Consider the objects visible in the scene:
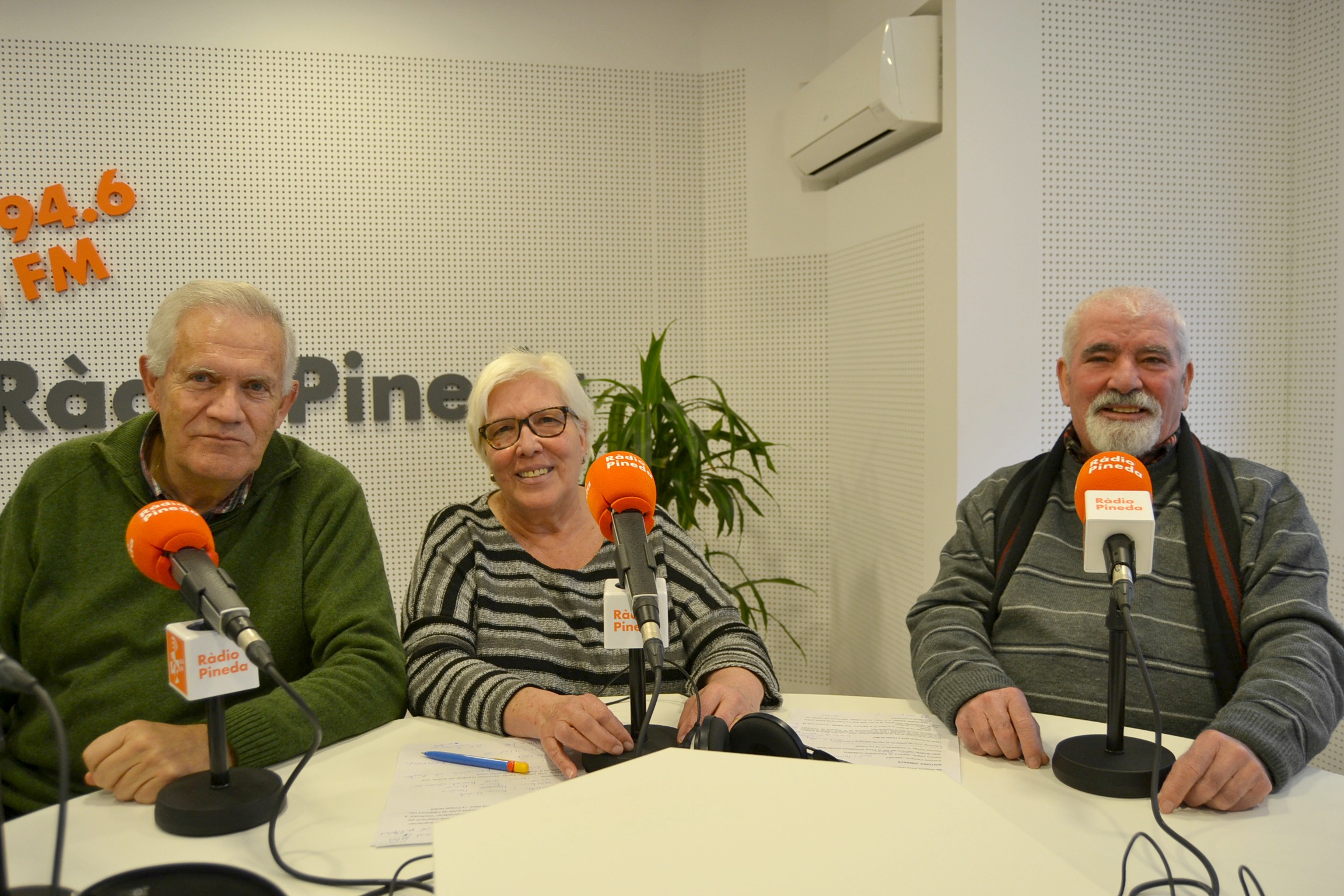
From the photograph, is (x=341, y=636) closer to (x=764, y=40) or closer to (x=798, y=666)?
(x=798, y=666)

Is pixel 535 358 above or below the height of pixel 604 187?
below

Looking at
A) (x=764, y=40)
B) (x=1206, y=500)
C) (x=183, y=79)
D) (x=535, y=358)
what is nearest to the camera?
(x=1206, y=500)

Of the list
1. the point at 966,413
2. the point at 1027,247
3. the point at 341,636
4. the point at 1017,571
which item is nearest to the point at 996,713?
the point at 1017,571

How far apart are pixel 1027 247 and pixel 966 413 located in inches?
22.2

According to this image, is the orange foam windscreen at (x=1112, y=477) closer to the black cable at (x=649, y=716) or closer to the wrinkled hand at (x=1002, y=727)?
the wrinkled hand at (x=1002, y=727)

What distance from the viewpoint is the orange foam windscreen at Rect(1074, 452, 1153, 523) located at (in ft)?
4.55

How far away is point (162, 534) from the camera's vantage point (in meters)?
1.24

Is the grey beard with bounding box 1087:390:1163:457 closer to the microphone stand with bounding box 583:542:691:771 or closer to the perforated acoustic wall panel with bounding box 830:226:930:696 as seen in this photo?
the microphone stand with bounding box 583:542:691:771

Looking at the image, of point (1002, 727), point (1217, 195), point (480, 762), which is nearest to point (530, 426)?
point (480, 762)

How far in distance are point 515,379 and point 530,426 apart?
5.0 inches

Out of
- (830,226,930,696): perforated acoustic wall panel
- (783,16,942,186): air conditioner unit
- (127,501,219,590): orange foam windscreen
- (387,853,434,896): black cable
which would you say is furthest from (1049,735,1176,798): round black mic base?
(783,16,942,186): air conditioner unit

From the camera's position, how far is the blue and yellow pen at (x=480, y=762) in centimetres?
146

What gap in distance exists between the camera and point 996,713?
1530 mm

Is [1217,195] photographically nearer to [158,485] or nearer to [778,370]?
[778,370]
